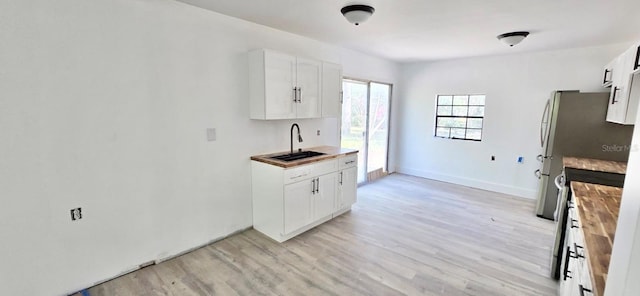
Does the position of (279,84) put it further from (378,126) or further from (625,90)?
(625,90)

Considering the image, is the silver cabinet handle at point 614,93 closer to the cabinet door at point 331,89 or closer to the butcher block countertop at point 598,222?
the butcher block countertop at point 598,222

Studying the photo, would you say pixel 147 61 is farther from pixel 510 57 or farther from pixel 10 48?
pixel 510 57

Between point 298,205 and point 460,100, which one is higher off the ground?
point 460,100

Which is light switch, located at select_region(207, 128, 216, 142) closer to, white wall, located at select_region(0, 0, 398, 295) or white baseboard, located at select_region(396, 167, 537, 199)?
white wall, located at select_region(0, 0, 398, 295)

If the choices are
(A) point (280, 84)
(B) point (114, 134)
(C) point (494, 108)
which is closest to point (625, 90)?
(C) point (494, 108)

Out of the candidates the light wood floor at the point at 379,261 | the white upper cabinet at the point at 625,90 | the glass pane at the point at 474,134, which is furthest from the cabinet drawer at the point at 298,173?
the glass pane at the point at 474,134

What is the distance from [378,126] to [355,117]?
0.79 m

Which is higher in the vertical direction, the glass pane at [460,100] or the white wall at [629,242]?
the glass pane at [460,100]

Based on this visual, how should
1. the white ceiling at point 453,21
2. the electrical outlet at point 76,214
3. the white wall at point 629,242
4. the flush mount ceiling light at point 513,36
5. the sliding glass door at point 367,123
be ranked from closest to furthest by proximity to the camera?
the white wall at point 629,242
the electrical outlet at point 76,214
the white ceiling at point 453,21
the flush mount ceiling light at point 513,36
the sliding glass door at point 367,123

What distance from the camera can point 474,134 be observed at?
5242mm

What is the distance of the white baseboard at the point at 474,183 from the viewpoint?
475 centimetres

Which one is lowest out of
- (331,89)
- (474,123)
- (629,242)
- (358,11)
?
(629,242)

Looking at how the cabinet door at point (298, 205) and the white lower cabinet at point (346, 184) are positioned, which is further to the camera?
the white lower cabinet at point (346, 184)

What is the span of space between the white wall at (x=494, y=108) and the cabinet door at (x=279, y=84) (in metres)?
3.40
